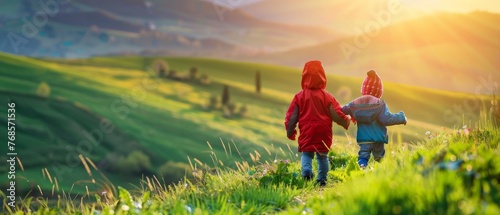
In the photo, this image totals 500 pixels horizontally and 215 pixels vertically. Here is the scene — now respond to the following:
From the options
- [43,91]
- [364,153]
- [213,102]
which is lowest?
[213,102]

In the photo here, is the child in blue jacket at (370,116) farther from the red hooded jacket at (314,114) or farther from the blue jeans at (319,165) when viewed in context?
the blue jeans at (319,165)

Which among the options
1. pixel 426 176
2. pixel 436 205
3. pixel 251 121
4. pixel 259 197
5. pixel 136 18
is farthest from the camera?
pixel 136 18

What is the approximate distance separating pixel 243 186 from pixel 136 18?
616ft

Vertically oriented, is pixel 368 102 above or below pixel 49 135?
above

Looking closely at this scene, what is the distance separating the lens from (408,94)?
246 ft

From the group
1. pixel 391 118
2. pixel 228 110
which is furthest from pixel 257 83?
pixel 391 118

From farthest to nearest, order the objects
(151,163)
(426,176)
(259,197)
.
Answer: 1. (151,163)
2. (259,197)
3. (426,176)

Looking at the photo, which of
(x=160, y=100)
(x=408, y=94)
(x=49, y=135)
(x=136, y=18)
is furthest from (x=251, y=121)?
(x=136, y=18)

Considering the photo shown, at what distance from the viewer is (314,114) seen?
866 centimetres

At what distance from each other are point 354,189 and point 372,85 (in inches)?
190

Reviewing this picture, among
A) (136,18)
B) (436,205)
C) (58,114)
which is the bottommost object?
(58,114)

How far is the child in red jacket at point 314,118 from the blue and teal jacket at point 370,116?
0.55 metres

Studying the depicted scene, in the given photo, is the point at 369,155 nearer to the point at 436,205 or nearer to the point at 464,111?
the point at 464,111

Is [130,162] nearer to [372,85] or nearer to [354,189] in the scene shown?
[372,85]
